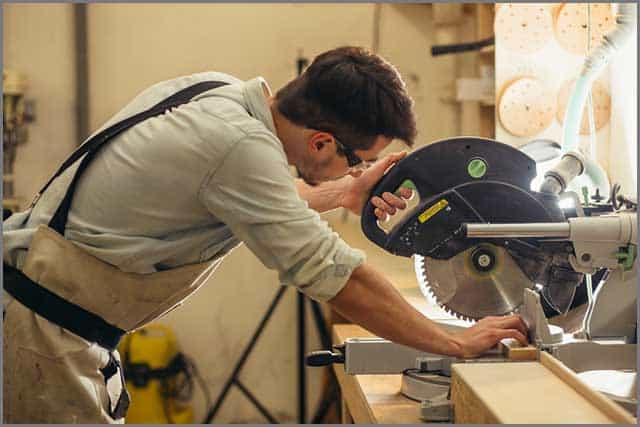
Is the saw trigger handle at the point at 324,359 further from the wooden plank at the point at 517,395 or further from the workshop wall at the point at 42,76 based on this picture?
the workshop wall at the point at 42,76

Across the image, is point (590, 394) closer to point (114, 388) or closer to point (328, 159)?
point (328, 159)

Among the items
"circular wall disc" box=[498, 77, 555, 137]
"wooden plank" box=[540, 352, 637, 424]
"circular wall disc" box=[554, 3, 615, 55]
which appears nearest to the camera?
"wooden plank" box=[540, 352, 637, 424]

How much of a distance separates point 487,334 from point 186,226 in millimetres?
590

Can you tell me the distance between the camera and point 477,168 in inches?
67.7

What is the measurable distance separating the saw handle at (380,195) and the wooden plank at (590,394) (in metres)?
0.42

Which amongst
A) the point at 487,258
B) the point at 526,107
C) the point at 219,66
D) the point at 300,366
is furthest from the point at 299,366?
the point at 487,258

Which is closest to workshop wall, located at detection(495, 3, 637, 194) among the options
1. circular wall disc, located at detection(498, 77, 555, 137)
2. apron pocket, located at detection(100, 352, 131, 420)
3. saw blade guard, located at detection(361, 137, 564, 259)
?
circular wall disc, located at detection(498, 77, 555, 137)

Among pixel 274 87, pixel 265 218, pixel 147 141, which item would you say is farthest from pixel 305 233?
pixel 274 87

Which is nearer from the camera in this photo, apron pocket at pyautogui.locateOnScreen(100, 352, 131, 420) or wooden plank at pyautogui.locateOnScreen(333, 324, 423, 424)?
wooden plank at pyautogui.locateOnScreen(333, 324, 423, 424)

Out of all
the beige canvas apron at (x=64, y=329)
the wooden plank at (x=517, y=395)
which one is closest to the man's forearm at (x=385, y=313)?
the wooden plank at (x=517, y=395)

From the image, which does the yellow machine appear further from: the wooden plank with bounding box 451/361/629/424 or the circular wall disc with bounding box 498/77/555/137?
the wooden plank with bounding box 451/361/629/424

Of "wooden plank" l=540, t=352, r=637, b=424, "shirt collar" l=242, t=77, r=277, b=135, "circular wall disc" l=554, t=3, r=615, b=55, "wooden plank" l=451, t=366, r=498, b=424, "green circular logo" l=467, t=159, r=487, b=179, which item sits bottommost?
"wooden plank" l=451, t=366, r=498, b=424

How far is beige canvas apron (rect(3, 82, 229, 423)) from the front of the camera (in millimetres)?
1643

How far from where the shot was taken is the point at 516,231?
155cm
